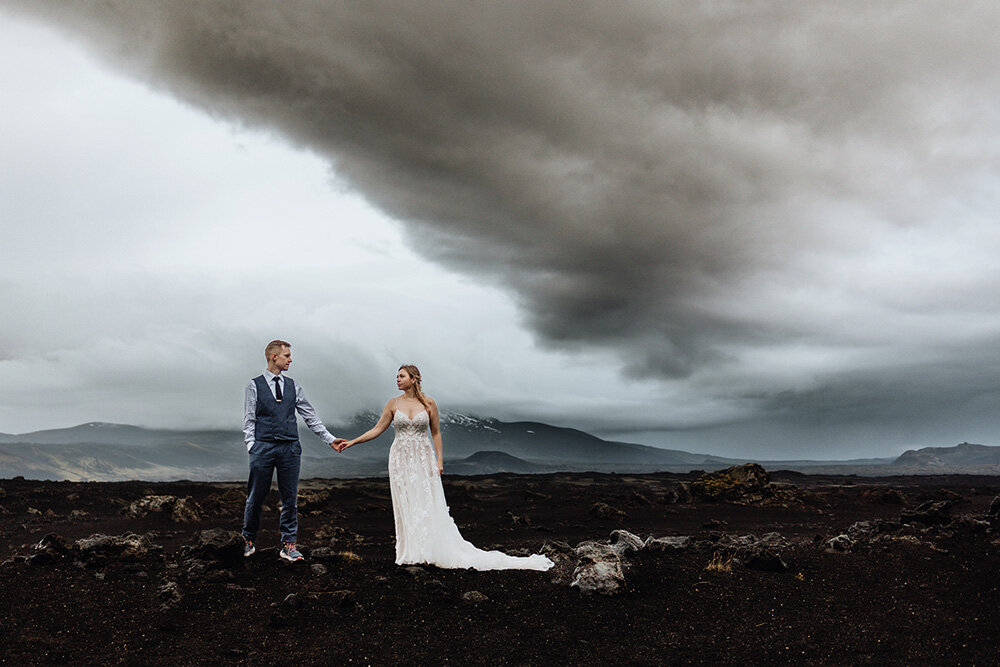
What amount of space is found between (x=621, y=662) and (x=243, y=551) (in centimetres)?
585

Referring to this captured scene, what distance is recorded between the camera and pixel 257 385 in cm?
885

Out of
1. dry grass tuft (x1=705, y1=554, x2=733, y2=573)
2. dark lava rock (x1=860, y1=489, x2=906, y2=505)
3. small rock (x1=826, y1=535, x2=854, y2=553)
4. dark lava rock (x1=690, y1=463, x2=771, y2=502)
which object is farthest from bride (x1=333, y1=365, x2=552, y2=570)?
dark lava rock (x1=860, y1=489, x2=906, y2=505)

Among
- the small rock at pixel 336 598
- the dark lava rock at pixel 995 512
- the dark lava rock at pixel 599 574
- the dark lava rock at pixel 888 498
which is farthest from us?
the dark lava rock at pixel 888 498

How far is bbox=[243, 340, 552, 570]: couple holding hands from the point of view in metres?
8.83

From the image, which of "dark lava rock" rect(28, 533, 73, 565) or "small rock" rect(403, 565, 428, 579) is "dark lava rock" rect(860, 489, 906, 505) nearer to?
"small rock" rect(403, 565, 428, 579)

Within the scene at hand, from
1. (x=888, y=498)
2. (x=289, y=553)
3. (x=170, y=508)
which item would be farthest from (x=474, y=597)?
(x=888, y=498)

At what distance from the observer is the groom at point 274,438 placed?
874cm

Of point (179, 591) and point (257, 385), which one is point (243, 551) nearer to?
point (179, 591)

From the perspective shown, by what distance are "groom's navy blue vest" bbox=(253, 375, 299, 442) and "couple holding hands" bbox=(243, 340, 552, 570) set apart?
0.01m

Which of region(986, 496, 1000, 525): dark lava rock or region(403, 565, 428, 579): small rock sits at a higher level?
region(986, 496, 1000, 525): dark lava rock

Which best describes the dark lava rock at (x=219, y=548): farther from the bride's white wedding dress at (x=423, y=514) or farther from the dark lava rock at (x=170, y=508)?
the dark lava rock at (x=170, y=508)

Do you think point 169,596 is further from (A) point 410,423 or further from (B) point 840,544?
(B) point 840,544

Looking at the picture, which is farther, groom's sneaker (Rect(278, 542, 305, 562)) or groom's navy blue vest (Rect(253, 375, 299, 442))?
groom's sneaker (Rect(278, 542, 305, 562))

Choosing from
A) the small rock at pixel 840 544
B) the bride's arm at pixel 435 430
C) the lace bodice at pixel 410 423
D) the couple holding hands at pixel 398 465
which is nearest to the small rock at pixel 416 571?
the couple holding hands at pixel 398 465
